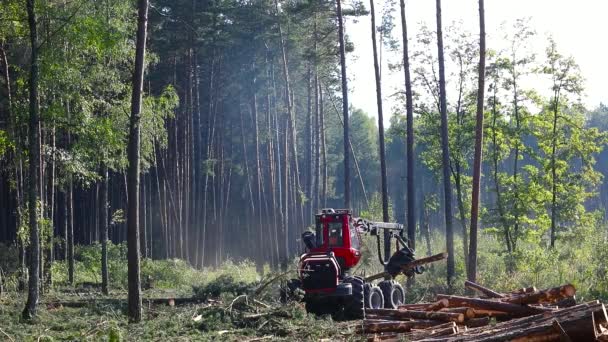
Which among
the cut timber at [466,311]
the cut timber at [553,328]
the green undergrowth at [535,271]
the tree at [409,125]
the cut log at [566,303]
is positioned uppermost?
the tree at [409,125]

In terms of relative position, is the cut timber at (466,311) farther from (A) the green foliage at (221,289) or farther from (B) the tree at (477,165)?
(A) the green foliage at (221,289)

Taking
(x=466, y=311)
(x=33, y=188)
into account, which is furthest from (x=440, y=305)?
(x=33, y=188)

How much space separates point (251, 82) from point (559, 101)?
20.4m

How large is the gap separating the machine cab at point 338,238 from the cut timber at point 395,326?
546cm

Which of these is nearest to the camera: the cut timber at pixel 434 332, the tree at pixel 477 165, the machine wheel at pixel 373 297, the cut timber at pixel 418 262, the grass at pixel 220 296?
the cut timber at pixel 434 332

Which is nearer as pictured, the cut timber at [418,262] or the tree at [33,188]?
the tree at [33,188]

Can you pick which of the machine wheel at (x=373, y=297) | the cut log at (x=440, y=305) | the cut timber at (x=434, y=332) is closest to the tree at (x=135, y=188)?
the machine wheel at (x=373, y=297)

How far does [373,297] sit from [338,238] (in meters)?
1.87

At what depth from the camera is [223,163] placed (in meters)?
52.1

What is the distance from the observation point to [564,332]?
933 centimetres

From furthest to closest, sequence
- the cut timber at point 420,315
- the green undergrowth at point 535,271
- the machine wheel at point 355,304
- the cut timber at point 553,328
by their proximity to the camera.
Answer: the green undergrowth at point 535,271, the machine wheel at point 355,304, the cut timber at point 420,315, the cut timber at point 553,328

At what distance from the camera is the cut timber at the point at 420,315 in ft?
48.0

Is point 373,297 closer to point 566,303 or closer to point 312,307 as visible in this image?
point 312,307

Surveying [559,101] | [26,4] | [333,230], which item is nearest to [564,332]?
[333,230]
